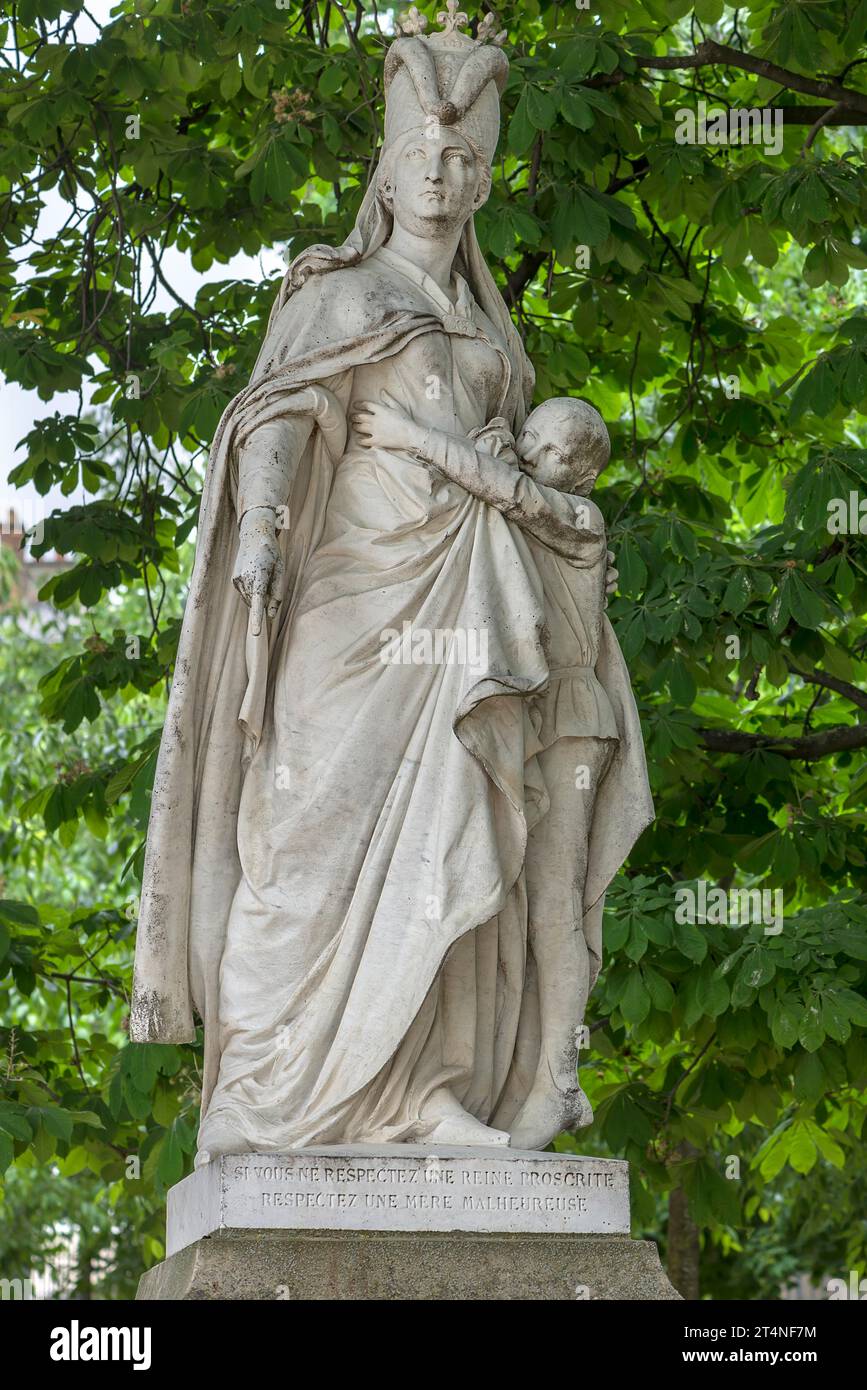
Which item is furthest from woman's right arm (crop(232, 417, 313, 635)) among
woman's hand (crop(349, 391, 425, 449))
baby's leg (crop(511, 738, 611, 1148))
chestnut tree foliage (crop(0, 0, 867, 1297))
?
chestnut tree foliage (crop(0, 0, 867, 1297))

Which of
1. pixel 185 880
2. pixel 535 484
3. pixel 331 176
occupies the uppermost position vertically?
pixel 331 176

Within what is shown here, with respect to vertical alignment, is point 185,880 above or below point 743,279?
below

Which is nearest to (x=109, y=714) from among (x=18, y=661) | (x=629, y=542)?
(x=18, y=661)

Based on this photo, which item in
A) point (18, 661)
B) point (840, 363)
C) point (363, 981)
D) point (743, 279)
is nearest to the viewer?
point (363, 981)

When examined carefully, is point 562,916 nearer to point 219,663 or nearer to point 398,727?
point 398,727

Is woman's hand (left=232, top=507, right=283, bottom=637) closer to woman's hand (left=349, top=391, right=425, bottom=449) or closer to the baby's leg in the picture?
woman's hand (left=349, top=391, right=425, bottom=449)

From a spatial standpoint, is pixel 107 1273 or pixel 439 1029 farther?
pixel 107 1273

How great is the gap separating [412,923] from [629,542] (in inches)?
163

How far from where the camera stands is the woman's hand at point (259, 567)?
6.15 m

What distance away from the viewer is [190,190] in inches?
431

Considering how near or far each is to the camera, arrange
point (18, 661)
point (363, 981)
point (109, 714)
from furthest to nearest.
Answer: point (18, 661) → point (109, 714) → point (363, 981)

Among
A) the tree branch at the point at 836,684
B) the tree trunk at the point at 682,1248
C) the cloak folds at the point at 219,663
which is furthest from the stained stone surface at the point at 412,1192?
the tree trunk at the point at 682,1248

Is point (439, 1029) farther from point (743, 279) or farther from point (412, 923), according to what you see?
point (743, 279)

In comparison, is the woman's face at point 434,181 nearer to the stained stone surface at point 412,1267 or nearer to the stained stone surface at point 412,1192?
the stained stone surface at point 412,1192
